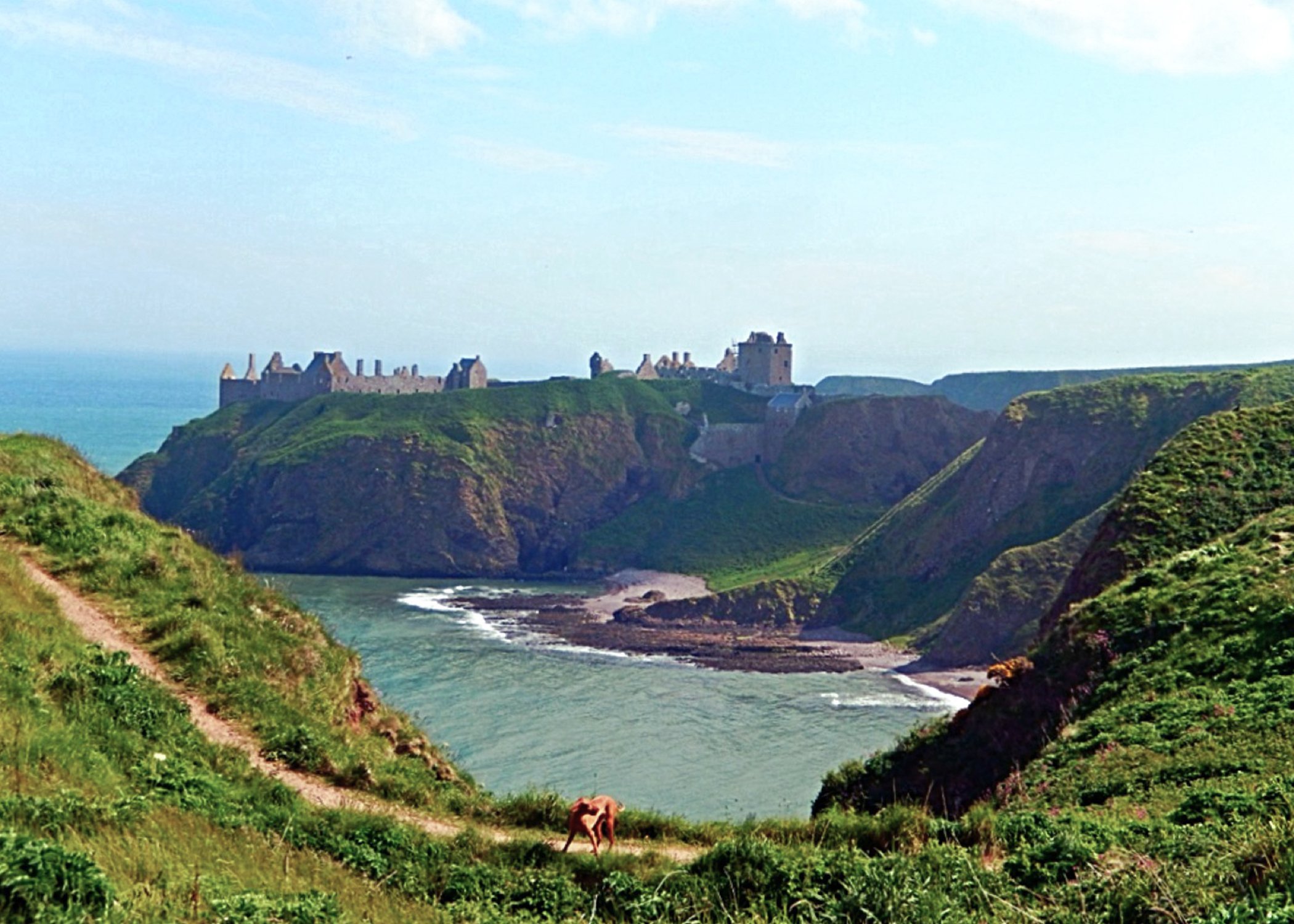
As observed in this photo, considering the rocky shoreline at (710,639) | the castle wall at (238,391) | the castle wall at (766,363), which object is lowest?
the rocky shoreline at (710,639)

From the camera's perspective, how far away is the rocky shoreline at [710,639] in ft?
259

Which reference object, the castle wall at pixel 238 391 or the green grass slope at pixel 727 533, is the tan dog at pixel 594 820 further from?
the castle wall at pixel 238 391

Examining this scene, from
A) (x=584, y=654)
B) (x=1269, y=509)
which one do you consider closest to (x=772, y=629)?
(x=584, y=654)

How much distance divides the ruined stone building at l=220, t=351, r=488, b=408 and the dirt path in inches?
5043

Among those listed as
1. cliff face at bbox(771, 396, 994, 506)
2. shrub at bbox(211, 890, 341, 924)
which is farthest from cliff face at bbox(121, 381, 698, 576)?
shrub at bbox(211, 890, 341, 924)

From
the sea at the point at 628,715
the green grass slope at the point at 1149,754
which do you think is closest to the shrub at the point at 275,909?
the green grass slope at the point at 1149,754

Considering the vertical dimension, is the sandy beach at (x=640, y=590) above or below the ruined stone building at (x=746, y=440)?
below

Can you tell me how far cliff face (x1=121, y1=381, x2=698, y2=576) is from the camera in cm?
12450

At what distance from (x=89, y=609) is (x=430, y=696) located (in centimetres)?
4854

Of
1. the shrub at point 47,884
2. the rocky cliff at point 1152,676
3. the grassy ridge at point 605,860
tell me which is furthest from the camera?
the rocky cliff at point 1152,676

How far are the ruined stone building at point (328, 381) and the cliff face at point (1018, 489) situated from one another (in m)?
64.4

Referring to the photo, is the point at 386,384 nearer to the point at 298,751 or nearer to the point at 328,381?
the point at 328,381

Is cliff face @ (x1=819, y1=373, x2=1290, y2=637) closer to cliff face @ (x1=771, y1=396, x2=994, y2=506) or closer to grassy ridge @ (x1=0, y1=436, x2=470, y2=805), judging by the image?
cliff face @ (x1=771, y1=396, x2=994, y2=506)

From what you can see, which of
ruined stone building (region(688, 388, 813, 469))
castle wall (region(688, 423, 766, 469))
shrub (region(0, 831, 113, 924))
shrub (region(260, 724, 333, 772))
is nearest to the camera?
shrub (region(0, 831, 113, 924))
